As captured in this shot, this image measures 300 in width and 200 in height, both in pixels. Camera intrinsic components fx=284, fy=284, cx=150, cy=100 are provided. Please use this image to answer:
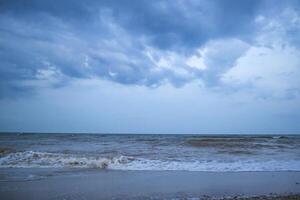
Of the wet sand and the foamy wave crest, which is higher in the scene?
the foamy wave crest

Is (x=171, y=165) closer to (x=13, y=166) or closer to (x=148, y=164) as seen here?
(x=148, y=164)

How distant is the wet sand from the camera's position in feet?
28.2

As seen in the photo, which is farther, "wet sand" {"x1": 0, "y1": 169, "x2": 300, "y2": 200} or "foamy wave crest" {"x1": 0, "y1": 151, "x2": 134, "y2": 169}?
"foamy wave crest" {"x1": 0, "y1": 151, "x2": 134, "y2": 169}

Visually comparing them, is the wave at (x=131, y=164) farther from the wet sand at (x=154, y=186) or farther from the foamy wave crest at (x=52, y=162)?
the wet sand at (x=154, y=186)

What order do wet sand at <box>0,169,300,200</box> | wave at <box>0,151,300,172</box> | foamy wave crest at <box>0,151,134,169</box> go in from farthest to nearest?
foamy wave crest at <box>0,151,134,169</box>, wave at <box>0,151,300,172</box>, wet sand at <box>0,169,300,200</box>

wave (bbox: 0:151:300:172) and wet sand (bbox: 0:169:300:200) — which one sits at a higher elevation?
wave (bbox: 0:151:300:172)

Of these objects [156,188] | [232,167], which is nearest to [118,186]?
[156,188]

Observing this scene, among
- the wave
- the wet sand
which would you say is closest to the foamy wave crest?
the wave

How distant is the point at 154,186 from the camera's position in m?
10.0

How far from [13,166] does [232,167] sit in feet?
38.6

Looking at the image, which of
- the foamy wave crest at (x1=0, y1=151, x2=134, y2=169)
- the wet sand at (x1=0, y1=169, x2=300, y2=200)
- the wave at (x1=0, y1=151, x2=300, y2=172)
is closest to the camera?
the wet sand at (x1=0, y1=169, x2=300, y2=200)

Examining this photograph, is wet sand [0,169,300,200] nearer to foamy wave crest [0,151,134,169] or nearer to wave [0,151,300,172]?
wave [0,151,300,172]

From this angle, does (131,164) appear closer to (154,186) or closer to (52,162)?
(52,162)

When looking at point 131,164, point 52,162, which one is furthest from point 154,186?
point 52,162
